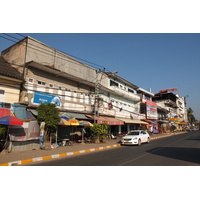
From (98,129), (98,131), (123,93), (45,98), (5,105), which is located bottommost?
(98,131)

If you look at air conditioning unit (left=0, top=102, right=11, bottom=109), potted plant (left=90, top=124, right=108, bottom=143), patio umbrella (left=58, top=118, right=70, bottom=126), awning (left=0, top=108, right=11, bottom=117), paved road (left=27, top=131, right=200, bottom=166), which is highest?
air conditioning unit (left=0, top=102, right=11, bottom=109)

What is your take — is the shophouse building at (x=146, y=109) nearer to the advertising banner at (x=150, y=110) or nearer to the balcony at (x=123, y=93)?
the advertising banner at (x=150, y=110)

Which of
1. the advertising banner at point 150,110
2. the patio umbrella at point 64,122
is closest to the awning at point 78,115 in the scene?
the patio umbrella at point 64,122

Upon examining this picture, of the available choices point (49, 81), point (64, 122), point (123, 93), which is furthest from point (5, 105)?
point (123, 93)

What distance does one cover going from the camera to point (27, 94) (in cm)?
1353

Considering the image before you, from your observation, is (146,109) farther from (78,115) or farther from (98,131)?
(78,115)

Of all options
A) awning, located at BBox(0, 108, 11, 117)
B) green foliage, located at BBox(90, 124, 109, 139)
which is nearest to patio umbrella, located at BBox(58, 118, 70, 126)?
green foliage, located at BBox(90, 124, 109, 139)

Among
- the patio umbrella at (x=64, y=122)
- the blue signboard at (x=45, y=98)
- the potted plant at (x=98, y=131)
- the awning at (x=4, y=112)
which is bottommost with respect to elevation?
the potted plant at (x=98, y=131)

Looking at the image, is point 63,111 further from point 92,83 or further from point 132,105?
point 132,105

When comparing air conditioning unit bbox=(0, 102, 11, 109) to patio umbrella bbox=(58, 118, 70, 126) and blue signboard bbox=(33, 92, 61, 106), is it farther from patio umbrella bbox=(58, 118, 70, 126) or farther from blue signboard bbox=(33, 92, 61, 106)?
patio umbrella bbox=(58, 118, 70, 126)

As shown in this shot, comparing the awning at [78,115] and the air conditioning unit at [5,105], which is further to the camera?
the awning at [78,115]

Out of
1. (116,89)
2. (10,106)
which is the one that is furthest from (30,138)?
(116,89)

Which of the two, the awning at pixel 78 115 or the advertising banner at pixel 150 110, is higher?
the advertising banner at pixel 150 110
